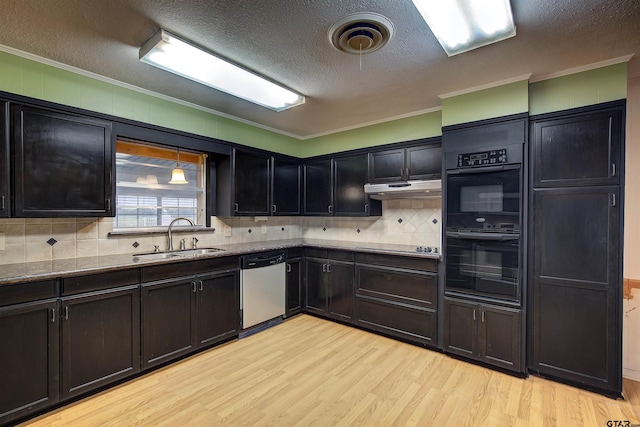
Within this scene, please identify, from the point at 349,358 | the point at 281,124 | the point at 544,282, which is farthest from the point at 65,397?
the point at 544,282

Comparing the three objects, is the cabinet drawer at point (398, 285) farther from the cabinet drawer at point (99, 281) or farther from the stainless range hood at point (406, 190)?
the cabinet drawer at point (99, 281)

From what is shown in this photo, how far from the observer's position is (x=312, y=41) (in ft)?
A: 6.72

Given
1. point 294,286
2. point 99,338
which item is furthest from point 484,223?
point 99,338

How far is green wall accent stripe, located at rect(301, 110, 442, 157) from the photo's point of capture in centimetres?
340

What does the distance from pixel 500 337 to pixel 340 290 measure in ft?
5.69

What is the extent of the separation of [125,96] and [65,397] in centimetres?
245

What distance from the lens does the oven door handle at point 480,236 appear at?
102 inches

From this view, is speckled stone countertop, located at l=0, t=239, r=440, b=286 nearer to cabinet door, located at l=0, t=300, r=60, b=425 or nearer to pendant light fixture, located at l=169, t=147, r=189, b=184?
cabinet door, located at l=0, t=300, r=60, b=425

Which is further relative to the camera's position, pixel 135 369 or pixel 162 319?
pixel 162 319

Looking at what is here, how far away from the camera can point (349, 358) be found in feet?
9.39

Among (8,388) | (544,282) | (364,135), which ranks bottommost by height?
(8,388)

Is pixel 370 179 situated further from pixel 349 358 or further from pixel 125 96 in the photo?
pixel 125 96

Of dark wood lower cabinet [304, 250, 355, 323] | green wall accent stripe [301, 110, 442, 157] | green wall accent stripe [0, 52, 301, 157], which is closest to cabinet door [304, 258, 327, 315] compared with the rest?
dark wood lower cabinet [304, 250, 355, 323]

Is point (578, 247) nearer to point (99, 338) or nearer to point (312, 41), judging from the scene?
point (312, 41)
